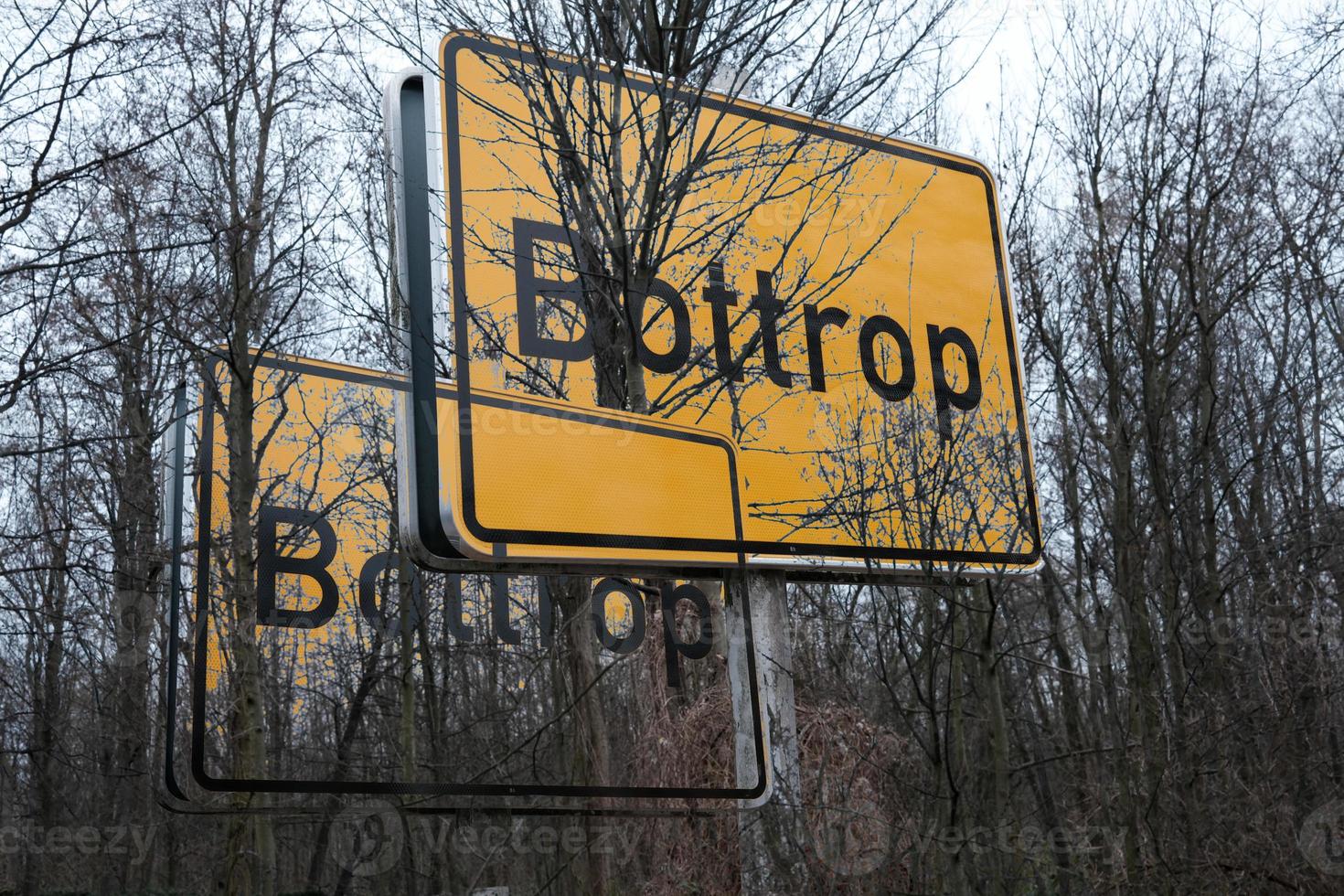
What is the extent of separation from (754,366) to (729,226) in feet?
1.52

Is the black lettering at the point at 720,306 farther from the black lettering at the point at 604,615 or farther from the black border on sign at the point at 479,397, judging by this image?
the black lettering at the point at 604,615

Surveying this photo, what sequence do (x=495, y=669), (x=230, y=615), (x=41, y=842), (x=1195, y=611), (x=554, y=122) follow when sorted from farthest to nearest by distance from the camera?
(x=41, y=842) < (x=495, y=669) < (x=230, y=615) < (x=1195, y=611) < (x=554, y=122)

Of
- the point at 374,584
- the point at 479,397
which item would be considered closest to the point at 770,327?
the point at 479,397

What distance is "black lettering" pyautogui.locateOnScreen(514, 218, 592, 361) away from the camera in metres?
3.89

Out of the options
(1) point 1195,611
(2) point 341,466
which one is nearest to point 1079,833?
(1) point 1195,611

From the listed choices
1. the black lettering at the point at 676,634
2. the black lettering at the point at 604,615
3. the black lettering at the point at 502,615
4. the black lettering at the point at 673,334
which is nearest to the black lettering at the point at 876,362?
the black lettering at the point at 673,334

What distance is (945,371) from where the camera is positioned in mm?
4461

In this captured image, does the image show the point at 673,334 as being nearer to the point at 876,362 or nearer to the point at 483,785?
the point at 876,362

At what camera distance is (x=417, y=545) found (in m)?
3.14

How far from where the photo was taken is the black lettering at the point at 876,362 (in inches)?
172

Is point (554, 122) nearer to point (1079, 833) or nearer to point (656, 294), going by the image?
point (656, 294)

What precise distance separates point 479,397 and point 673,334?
97 cm

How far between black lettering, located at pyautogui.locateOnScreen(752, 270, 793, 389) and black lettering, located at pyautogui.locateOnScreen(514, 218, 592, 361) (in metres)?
0.57

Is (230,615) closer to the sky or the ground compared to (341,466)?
closer to the ground
